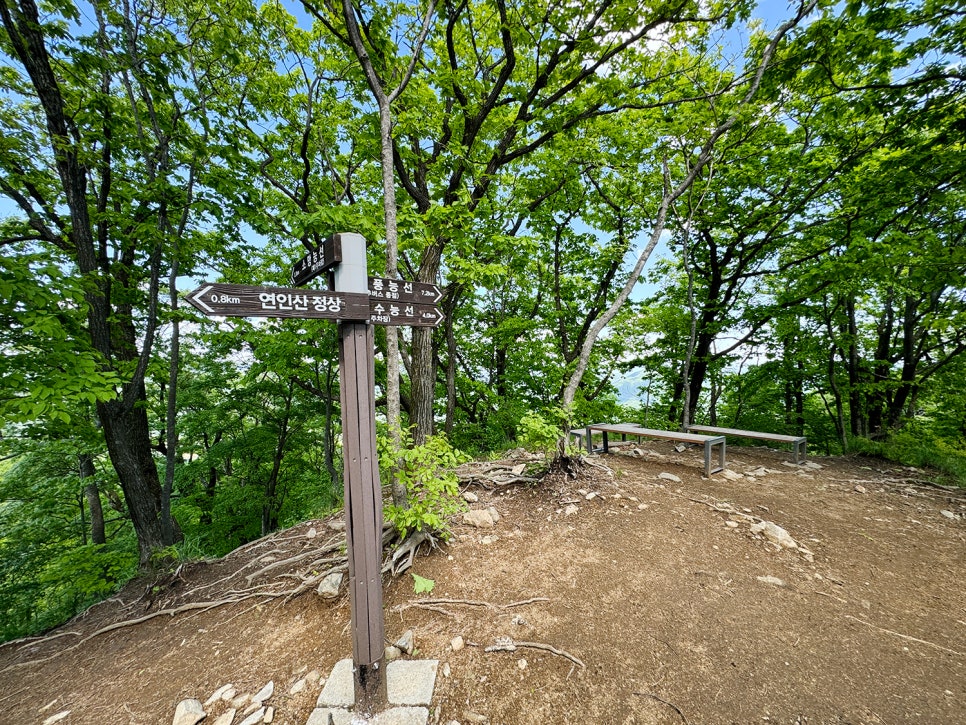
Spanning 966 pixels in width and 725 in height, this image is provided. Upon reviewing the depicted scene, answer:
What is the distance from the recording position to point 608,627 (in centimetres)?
266

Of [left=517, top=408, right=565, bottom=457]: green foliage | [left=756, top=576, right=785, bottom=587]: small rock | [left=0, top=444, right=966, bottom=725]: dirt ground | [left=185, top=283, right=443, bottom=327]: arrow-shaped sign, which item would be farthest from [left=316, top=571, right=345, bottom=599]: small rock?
[left=756, top=576, right=785, bottom=587]: small rock

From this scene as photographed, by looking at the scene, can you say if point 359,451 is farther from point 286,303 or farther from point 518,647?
point 518,647

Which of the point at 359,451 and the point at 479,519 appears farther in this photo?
the point at 479,519

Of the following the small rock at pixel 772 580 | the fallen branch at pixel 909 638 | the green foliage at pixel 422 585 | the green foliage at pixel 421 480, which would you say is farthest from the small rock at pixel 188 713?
the fallen branch at pixel 909 638

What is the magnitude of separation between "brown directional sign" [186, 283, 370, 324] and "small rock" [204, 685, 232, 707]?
261 centimetres

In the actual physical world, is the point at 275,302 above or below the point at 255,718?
above

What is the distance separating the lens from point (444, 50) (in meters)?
5.86

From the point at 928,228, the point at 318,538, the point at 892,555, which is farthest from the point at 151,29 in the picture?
the point at 928,228

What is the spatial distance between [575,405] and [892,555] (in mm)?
3529

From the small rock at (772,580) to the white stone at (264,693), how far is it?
4028 millimetres

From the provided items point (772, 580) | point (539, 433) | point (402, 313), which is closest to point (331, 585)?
point (402, 313)

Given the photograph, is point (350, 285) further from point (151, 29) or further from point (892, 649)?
point (151, 29)

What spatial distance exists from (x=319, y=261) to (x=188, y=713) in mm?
3063

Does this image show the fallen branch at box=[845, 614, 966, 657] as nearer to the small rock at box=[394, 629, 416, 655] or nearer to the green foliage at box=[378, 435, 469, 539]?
the green foliage at box=[378, 435, 469, 539]
